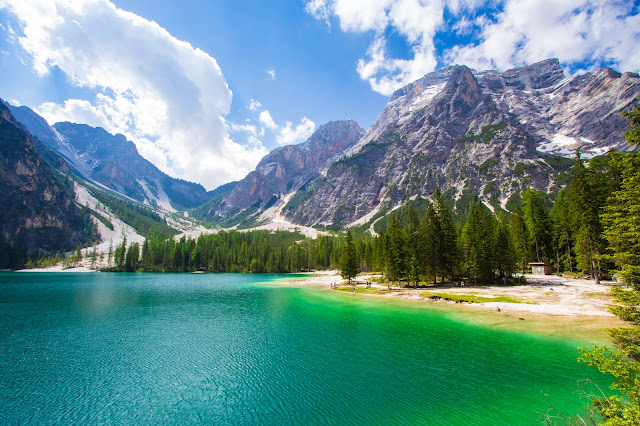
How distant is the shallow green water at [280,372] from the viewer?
14977 millimetres

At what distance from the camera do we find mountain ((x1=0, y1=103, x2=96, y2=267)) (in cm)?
16138

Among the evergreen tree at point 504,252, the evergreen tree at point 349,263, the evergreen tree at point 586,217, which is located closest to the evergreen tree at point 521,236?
the evergreen tree at point 504,252

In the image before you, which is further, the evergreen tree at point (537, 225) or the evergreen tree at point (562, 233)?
the evergreen tree at point (537, 225)

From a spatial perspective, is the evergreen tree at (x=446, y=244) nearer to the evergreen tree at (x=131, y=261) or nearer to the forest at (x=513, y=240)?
the forest at (x=513, y=240)

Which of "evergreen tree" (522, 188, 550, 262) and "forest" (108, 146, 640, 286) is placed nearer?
"forest" (108, 146, 640, 286)

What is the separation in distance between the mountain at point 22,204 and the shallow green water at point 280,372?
613ft

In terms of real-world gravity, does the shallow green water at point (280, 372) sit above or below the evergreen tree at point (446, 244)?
below

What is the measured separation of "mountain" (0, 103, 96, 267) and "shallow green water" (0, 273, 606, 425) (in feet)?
613

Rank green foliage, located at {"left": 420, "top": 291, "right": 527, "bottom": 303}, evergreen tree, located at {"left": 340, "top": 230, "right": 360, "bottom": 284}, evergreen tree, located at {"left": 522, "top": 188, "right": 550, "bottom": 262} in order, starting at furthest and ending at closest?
1. evergreen tree, located at {"left": 340, "top": 230, "right": 360, "bottom": 284}
2. evergreen tree, located at {"left": 522, "top": 188, "right": 550, "bottom": 262}
3. green foliage, located at {"left": 420, "top": 291, "right": 527, "bottom": 303}

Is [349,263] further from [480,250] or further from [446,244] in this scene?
[480,250]

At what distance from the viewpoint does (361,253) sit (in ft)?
420

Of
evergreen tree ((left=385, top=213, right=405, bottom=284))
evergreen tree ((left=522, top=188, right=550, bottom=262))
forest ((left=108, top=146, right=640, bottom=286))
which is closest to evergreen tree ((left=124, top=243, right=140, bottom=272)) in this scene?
forest ((left=108, top=146, right=640, bottom=286))

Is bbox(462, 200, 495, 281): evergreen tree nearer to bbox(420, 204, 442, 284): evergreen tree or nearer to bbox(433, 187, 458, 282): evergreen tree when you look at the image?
bbox(433, 187, 458, 282): evergreen tree

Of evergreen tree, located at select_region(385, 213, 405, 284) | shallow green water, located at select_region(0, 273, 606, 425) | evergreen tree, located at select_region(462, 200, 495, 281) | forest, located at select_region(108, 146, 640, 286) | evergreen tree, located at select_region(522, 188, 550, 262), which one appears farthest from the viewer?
evergreen tree, located at select_region(522, 188, 550, 262)
